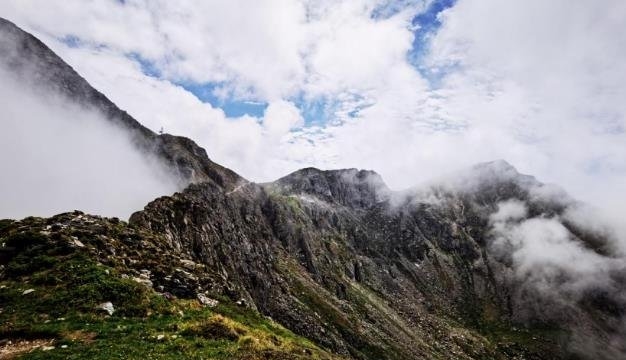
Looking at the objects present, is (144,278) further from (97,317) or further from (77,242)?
(97,317)

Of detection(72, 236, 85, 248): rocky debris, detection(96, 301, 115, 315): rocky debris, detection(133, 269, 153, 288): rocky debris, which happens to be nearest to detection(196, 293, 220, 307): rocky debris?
detection(133, 269, 153, 288): rocky debris

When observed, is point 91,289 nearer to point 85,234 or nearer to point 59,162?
point 85,234

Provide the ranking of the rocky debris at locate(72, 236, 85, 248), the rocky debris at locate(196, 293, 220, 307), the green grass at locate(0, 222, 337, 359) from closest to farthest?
the green grass at locate(0, 222, 337, 359) → the rocky debris at locate(196, 293, 220, 307) → the rocky debris at locate(72, 236, 85, 248)

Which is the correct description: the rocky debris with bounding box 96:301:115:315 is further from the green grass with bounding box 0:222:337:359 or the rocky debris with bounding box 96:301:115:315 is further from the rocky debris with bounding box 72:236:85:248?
the rocky debris with bounding box 72:236:85:248

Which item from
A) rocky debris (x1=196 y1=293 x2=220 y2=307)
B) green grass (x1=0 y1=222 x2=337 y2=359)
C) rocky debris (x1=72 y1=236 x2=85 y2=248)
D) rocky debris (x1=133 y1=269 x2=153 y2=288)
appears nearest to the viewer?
green grass (x1=0 y1=222 x2=337 y2=359)

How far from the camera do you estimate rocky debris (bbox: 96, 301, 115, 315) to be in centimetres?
3173

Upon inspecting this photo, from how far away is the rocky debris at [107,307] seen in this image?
3173 centimetres

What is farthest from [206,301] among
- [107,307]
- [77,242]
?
[77,242]

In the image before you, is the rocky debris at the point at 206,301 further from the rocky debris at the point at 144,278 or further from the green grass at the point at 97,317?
the rocky debris at the point at 144,278

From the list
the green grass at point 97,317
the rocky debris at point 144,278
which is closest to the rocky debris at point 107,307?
the green grass at point 97,317

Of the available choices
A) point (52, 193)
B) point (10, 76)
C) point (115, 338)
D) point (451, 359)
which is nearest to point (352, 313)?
point (451, 359)

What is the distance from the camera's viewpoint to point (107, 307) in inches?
1265

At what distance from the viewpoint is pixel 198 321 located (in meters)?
33.0

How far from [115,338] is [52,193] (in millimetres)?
165813
